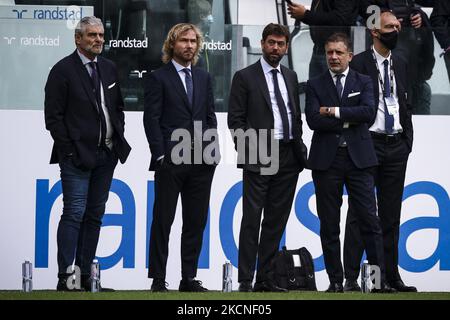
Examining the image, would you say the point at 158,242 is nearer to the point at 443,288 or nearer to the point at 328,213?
the point at 328,213

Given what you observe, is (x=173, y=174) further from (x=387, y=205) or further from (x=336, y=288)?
(x=387, y=205)

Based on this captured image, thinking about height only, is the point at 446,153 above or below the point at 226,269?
above

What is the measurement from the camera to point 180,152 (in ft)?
32.2

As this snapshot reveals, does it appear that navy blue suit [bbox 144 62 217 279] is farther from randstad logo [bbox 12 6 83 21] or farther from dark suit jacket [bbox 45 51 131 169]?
randstad logo [bbox 12 6 83 21]

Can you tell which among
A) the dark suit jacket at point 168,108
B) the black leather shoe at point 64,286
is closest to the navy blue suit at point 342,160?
the dark suit jacket at point 168,108

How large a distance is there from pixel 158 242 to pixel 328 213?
4.09 ft

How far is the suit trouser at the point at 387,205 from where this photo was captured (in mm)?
10195

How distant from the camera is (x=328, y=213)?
1001cm

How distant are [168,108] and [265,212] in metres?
1.05

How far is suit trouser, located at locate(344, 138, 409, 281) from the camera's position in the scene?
1020 cm

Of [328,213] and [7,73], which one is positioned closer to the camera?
[328,213]

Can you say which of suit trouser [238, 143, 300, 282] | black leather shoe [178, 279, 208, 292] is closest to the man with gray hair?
black leather shoe [178, 279, 208, 292]

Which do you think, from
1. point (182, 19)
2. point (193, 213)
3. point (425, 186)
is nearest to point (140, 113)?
point (182, 19)
